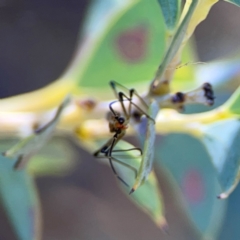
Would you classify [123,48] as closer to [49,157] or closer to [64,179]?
[49,157]

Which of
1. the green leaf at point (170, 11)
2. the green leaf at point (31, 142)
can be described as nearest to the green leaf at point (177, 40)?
the green leaf at point (170, 11)

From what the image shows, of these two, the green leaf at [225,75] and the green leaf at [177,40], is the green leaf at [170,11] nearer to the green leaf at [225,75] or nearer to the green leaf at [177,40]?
the green leaf at [177,40]

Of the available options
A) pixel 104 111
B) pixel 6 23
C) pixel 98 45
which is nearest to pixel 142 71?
pixel 98 45

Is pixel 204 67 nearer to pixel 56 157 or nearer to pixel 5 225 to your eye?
pixel 56 157

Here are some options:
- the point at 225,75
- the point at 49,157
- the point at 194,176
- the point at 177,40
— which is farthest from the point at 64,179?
the point at 177,40

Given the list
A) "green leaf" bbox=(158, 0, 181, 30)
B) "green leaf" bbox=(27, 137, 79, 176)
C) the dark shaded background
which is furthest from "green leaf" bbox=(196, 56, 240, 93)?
the dark shaded background

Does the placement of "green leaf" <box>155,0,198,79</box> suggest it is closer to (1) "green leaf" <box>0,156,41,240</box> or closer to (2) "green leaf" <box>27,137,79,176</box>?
(1) "green leaf" <box>0,156,41,240</box>
